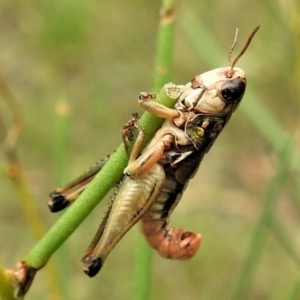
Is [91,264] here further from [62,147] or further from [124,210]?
[62,147]

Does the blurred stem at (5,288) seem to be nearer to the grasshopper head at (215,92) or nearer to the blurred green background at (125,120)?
the grasshopper head at (215,92)

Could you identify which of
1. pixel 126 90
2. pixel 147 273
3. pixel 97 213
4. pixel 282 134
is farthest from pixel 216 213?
pixel 147 273

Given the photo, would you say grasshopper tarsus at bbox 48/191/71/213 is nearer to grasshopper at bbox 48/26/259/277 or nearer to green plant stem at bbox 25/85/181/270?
grasshopper at bbox 48/26/259/277

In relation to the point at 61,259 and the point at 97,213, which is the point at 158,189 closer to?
the point at 61,259

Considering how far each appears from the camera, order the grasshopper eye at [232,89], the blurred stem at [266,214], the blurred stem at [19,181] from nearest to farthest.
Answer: the grasshopper eye at [232,89], the blurred stem at [19,181], the blurred stem at [266,214]

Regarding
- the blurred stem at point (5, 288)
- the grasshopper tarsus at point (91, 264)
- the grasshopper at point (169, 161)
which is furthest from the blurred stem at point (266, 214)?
the blurred stem at point (5, 288)

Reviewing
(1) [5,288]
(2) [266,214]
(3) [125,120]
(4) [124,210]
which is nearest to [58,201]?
(4) [124,210]

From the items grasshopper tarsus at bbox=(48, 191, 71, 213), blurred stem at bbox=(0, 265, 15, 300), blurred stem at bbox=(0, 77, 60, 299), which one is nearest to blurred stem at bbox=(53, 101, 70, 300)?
blurred stem at bbox=(0, 77, 60, 299)
